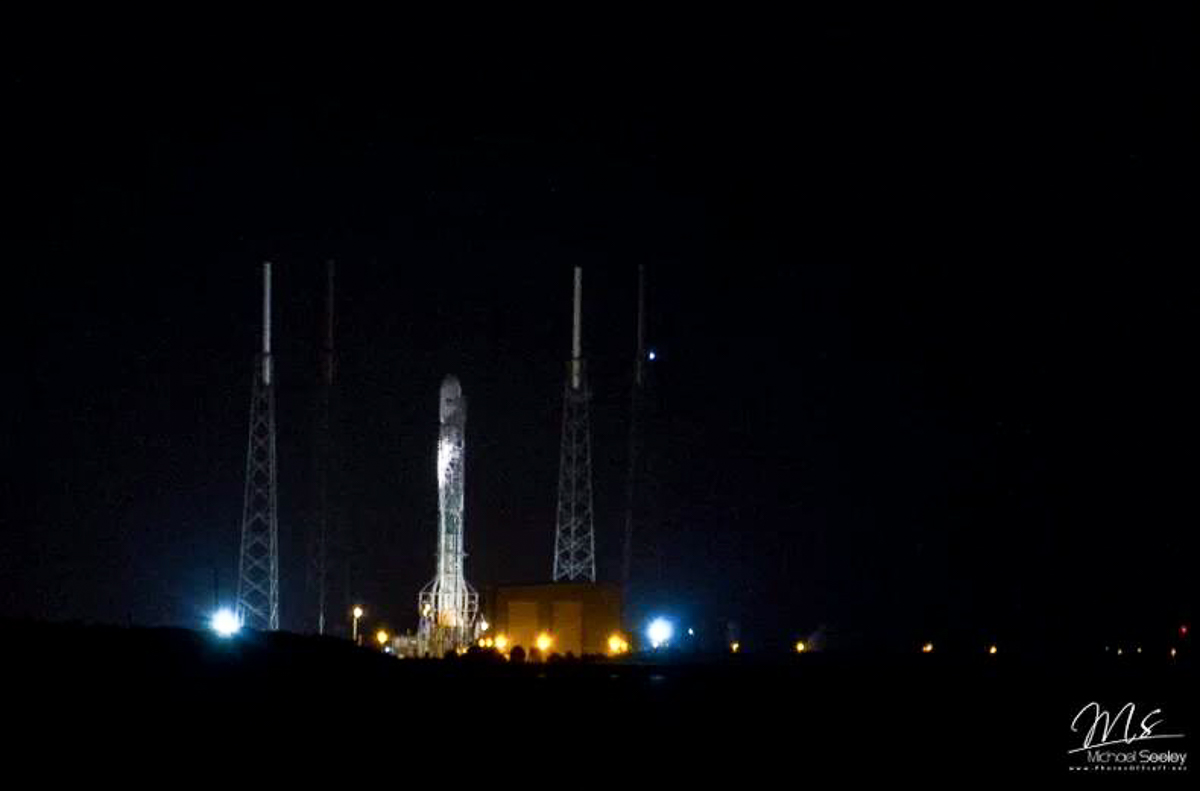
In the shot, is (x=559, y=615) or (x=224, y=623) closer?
(x=224, y=623)

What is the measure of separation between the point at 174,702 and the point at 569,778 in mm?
3430

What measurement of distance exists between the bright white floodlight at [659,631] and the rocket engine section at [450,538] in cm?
483

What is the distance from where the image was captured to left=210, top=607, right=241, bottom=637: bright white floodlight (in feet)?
55.4

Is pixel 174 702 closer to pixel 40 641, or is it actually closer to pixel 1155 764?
pixel 40 641

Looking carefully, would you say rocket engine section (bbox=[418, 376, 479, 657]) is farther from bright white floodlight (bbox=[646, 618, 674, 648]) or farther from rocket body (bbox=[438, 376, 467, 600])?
bright white floodlight (bbox=[646, 618, 674, 648])

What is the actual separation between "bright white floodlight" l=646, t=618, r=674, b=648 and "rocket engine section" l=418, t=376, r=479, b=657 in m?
4.83

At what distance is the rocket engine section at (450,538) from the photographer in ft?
125

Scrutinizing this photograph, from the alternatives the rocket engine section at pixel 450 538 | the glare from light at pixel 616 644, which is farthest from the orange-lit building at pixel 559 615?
the rocket engine section at pixel 450 538

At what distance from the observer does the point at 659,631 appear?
4009cm

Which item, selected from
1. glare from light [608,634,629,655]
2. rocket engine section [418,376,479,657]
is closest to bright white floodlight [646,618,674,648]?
glare from light [608,634,629,655]

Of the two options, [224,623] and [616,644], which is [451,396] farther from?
[224,623]

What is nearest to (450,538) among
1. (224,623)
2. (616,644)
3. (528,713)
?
(616,644)

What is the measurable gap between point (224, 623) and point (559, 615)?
11470mm

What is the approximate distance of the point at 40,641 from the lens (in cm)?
1328
